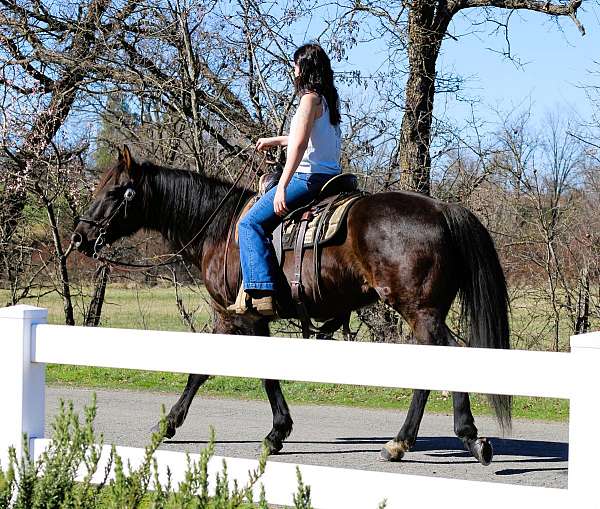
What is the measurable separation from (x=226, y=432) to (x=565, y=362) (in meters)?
5.86

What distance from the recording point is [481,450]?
712cm

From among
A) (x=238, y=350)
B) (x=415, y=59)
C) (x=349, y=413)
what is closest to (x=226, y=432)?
(x=349, y=413)

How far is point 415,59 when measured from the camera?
13.5 meters

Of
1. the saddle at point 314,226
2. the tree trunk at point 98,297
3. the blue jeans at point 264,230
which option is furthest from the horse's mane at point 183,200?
the tree trunk at point 98,297

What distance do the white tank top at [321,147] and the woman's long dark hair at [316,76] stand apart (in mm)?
75

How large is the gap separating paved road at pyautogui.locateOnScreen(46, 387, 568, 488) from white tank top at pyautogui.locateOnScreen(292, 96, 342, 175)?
2.26 meters

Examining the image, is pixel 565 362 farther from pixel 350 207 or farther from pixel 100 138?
pixel 100 138

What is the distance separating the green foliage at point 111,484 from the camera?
132 inches

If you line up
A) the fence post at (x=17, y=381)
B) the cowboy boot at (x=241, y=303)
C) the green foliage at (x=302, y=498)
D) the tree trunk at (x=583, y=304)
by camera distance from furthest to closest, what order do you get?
the tree trunk at (x=583, y=304) → the cowboy boot at (x=241, y=303) → the fence post at (x=17, y=381) → the green foliage at (x=302, y=498)

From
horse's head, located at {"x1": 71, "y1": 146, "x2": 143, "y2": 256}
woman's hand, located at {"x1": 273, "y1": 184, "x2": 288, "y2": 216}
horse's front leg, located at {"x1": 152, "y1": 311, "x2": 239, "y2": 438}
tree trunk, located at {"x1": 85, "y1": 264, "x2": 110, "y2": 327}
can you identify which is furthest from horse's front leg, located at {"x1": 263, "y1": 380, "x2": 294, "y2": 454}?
tree trunk, located at {"x1": 85, "y1": 264, "x2": 110, "y2": 327}

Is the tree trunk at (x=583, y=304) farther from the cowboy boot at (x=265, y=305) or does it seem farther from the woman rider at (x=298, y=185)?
the cowboy boot at (x=265, y=305)

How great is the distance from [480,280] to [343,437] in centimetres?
205

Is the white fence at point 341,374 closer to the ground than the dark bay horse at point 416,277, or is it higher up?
closer to the ground

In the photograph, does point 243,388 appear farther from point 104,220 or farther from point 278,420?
point 278,420
